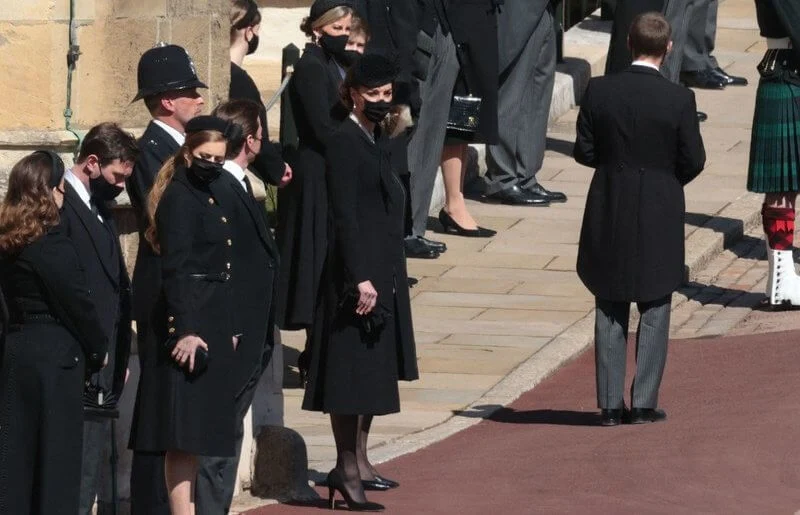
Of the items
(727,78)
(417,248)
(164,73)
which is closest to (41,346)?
(164,73)

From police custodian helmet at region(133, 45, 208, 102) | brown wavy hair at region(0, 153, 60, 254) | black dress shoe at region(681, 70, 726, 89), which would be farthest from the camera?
black dress shoe at region(681, 70, 726, 89)

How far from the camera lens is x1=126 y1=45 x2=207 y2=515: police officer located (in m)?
7.96

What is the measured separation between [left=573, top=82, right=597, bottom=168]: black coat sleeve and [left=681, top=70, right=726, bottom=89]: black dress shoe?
7.77m

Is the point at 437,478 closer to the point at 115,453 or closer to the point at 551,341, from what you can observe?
the point at 115,453

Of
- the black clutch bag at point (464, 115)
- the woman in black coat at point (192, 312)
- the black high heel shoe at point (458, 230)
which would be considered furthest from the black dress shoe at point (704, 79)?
the woman in black coat at point (192, 312)

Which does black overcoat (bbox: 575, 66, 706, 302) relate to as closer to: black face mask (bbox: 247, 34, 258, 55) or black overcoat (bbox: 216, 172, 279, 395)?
black face mask (bbox: 247, 34, 258, 55)

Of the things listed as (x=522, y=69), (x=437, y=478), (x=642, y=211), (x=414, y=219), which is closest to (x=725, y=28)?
(x=522, y=69)

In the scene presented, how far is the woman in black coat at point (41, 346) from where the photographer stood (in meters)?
7.37

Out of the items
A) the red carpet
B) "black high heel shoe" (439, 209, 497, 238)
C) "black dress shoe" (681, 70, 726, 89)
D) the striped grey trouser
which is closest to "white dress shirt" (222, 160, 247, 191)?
the red carpet

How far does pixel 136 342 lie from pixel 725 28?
11.9m

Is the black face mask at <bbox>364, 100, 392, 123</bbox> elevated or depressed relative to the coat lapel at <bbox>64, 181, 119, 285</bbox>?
elevated

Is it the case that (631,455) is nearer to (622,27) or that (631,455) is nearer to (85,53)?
(85,53)

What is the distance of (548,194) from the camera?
48.2 ft

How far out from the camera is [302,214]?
1069cm
